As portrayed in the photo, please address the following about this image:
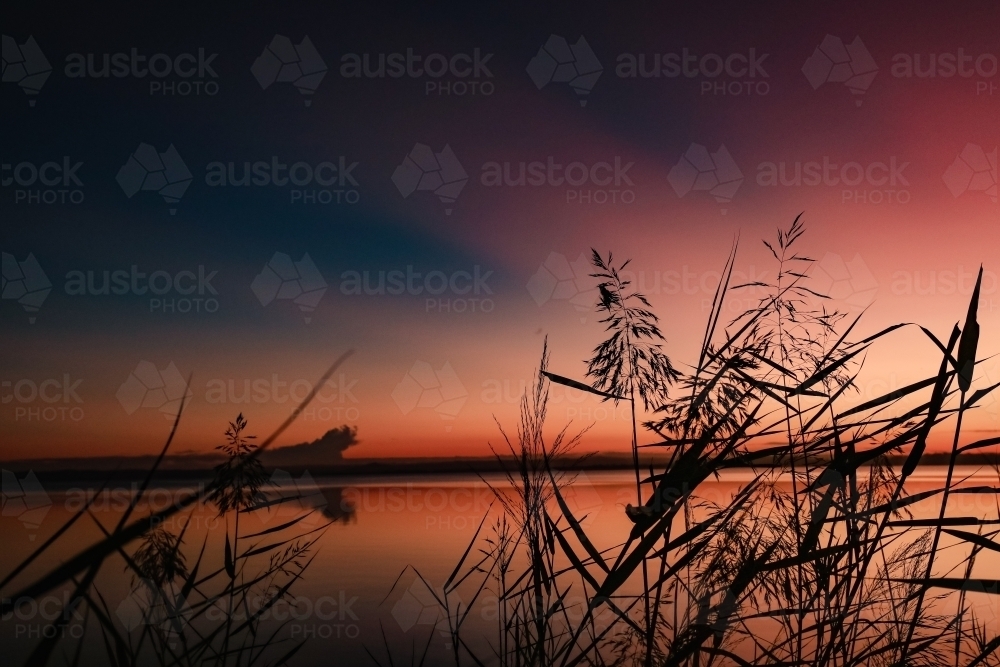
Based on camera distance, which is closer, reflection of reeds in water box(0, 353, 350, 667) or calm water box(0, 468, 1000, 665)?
reflection of reeds in water box(0, 353, 350, 667)

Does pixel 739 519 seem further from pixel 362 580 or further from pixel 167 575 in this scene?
pixel 362 580

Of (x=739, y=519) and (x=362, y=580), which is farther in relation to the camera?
(x=362, y=580)

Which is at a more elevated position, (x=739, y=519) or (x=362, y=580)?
(x=739, y=519)

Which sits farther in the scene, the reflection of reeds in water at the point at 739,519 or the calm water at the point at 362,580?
the calm water at the point at 362,580

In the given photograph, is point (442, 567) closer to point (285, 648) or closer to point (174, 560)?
point (285, 648)

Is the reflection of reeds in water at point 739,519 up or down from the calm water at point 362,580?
up

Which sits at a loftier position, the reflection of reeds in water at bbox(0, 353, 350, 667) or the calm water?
the reflection of reeds in water at bbox(0, 353, 350, 667)

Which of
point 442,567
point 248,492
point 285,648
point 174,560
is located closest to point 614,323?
point 248,492

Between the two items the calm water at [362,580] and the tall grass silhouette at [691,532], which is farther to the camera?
the calm water at [362,580]

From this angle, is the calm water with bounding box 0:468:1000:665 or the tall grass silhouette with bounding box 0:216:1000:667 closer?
the tall grass silhouette with bounding box 0:216:1000:667

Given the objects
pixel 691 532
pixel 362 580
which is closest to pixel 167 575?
pixel 691 532

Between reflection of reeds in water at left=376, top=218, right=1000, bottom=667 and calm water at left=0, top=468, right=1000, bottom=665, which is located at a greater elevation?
reflection of reeds in water at left=376, top=218, right=1000, bottom=667

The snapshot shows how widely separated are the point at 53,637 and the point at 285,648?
390 inches

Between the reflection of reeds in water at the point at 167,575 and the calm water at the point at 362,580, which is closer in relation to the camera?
the reflection of reeds in water at the point at 167,575
